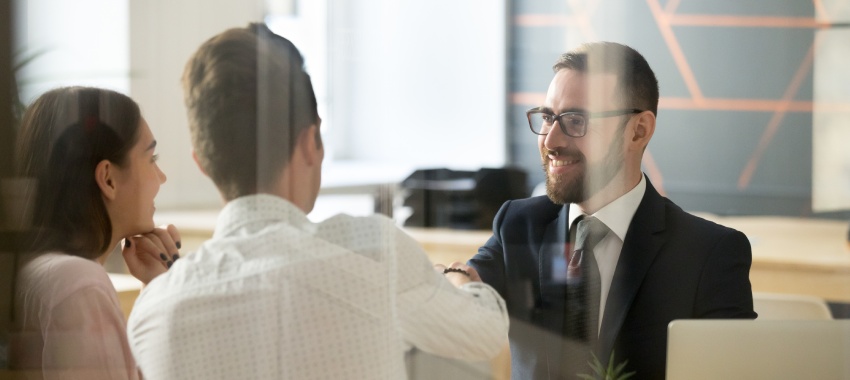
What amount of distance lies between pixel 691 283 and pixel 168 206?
2.24 ft

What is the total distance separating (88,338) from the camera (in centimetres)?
124

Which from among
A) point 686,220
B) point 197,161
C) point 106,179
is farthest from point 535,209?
point 106,179

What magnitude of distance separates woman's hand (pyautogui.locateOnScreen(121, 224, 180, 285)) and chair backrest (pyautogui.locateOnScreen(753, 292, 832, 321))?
0.75 meters

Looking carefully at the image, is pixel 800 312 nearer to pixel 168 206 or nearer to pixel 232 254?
pixel 232 254

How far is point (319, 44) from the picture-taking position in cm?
117

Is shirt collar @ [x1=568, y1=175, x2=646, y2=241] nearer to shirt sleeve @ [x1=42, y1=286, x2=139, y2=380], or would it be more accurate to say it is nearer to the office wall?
the office wall

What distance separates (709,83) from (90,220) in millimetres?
832

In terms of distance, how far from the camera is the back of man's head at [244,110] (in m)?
1.06

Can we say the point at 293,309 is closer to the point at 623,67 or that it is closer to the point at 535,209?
the point at 535,209

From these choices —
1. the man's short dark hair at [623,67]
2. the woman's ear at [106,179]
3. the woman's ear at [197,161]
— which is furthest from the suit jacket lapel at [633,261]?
the woman's ear at [106,179]

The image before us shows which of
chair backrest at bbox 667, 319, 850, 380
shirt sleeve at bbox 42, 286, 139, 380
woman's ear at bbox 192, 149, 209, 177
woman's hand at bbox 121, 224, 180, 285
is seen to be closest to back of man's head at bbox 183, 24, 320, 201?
woman's ear at bbox 192, 149, 209, 177

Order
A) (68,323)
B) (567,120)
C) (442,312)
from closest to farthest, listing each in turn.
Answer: (442,312) → (567,120) → (68,323)

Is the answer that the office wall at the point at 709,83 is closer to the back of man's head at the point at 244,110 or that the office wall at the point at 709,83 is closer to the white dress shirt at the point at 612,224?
the white dress shirt at the point at 612,224

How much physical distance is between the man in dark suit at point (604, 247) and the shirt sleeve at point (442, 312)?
0.08 metres
